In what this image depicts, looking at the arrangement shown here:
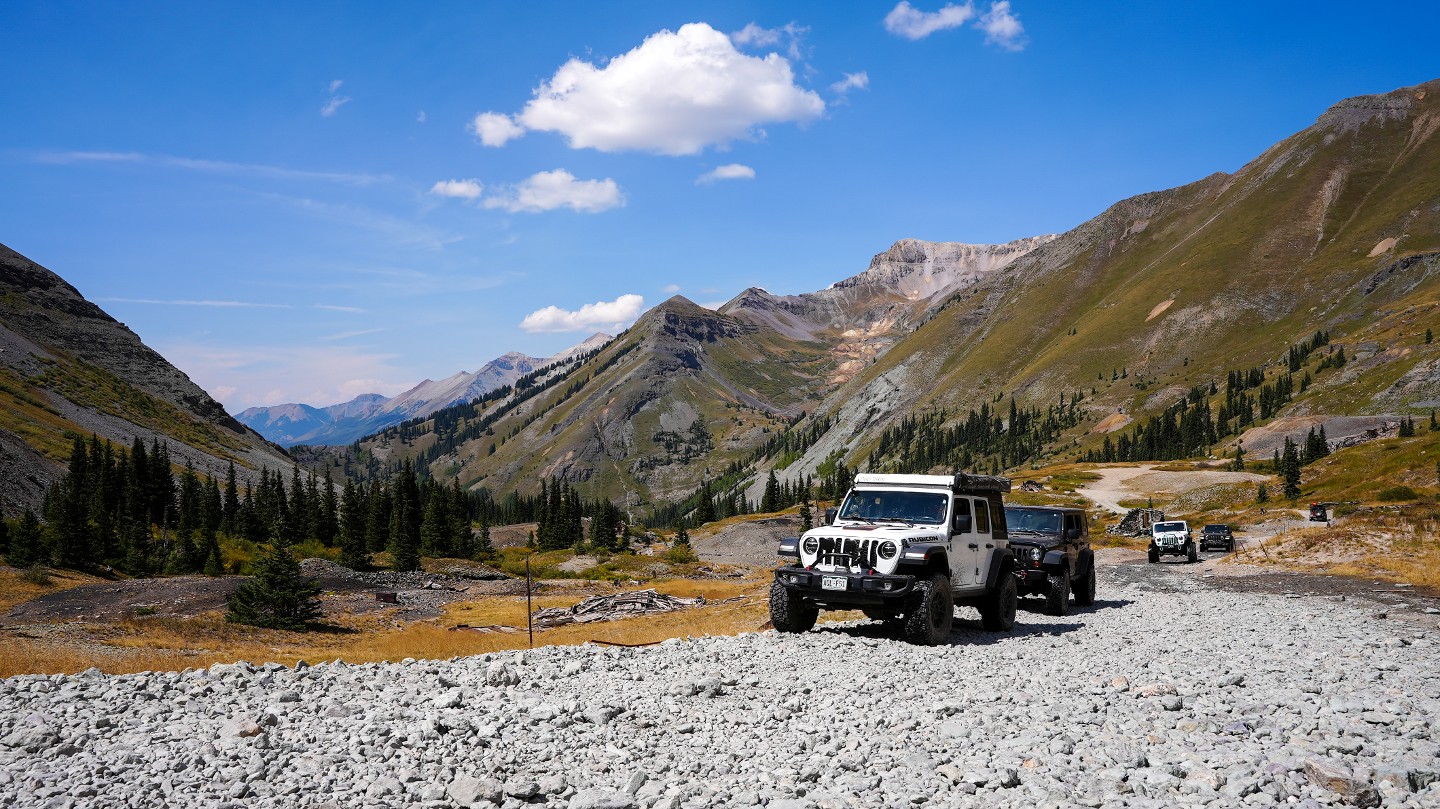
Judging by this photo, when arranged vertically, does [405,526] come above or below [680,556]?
above

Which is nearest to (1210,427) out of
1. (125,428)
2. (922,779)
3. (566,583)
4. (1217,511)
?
(1217,511)

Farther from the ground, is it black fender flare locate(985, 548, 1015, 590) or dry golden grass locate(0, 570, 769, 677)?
black fender flare locate(985, 548, 1015, 590)

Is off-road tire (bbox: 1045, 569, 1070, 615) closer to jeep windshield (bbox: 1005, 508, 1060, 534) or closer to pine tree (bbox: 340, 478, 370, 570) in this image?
jeep windshield (bbox: 1005, 508, 1060, 534)

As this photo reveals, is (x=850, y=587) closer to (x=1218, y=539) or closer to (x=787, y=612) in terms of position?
(x=787, y=612)

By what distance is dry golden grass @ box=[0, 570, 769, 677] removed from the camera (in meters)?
17.1

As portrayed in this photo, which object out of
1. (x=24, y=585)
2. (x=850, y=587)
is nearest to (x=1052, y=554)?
(x=850, y=587)

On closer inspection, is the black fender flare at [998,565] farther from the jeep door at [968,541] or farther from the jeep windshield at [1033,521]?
the jeep windshield at [1033,521]

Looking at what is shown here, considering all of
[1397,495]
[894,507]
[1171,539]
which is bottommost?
[1171,539]

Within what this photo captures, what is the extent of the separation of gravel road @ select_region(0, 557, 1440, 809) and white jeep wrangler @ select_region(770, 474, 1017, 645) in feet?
4.52

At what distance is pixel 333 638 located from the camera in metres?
34.1

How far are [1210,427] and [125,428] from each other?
803 feet

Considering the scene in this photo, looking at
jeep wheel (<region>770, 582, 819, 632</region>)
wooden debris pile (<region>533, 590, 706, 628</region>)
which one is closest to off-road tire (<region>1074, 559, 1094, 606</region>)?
jeep wheel (<region>770, 582, 819, 632</region>)

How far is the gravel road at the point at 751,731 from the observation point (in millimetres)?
7008

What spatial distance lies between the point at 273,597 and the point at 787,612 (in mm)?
30791
